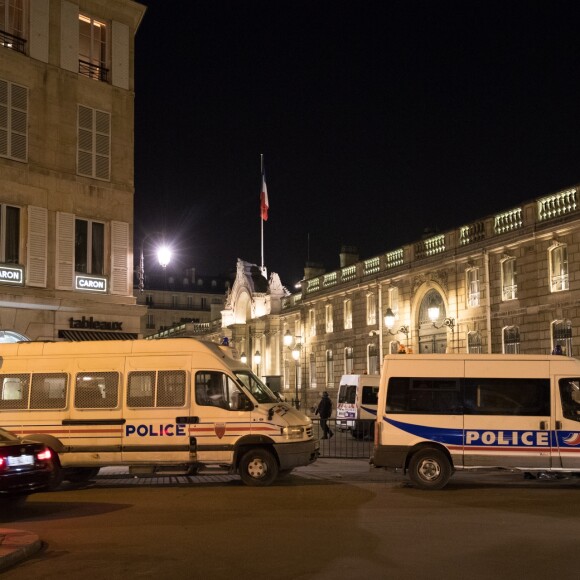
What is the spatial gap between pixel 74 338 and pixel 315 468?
8412 mm

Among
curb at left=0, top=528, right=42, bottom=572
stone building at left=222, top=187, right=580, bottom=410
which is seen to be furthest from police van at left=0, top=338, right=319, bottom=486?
stone building at left=222, top=187, right=580, bottom=410

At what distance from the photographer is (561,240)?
33.0 meters

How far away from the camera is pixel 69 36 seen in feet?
80.1

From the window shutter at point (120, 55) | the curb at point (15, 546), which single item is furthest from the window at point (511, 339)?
the curb at point (15, 546)

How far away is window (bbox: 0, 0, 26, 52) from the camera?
76.0 feet

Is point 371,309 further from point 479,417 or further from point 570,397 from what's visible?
point 570,397

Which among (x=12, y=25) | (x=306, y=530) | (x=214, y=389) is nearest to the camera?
(x=306, y=530)

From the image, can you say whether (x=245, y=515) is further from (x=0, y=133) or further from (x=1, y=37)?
(x=1, y=37)

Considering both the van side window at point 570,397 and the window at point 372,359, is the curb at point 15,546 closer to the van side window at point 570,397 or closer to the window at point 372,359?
the van side window at point 570,397

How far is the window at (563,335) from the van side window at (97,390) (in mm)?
21282

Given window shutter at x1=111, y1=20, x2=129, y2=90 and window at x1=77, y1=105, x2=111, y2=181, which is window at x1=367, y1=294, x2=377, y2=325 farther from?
window at x1=77, y1=105, x2=111, y2=181

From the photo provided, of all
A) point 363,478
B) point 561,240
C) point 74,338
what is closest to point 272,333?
point 561,240

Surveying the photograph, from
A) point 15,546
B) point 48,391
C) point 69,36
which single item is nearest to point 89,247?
point 69,36

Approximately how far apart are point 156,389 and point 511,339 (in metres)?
23.0
